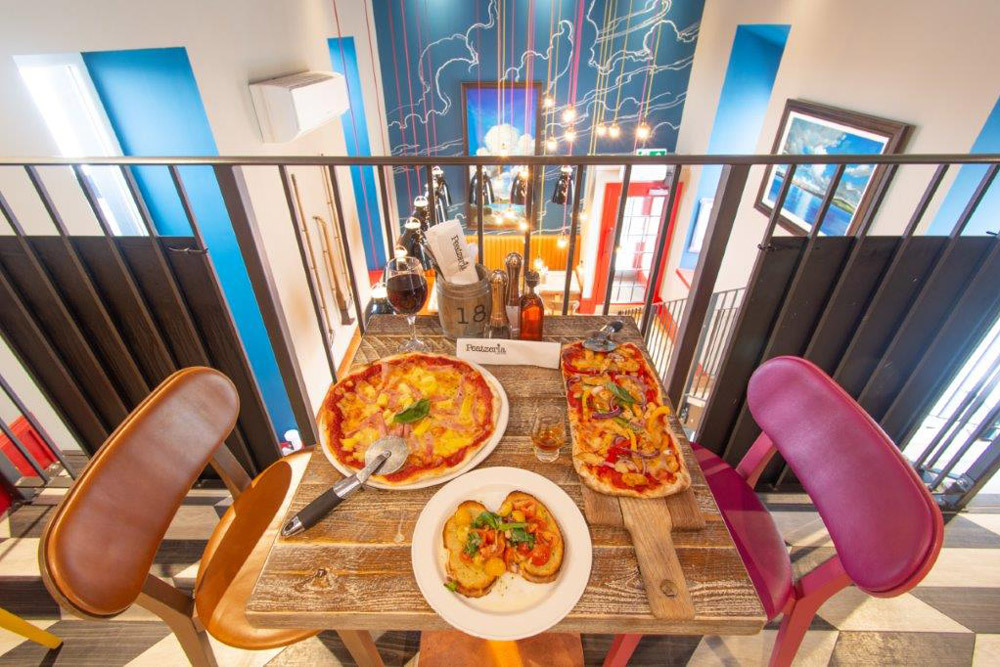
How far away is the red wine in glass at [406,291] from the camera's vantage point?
1150mm

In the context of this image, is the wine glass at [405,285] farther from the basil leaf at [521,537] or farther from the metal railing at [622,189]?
the basil leaf at [521,537]

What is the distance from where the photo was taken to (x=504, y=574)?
759mm

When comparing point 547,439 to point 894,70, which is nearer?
point 547,439

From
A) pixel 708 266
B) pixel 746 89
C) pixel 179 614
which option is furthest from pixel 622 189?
pixel 746 89

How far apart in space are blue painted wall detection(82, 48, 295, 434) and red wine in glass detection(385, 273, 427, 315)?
96.4 inches

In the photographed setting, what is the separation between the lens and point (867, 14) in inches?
128

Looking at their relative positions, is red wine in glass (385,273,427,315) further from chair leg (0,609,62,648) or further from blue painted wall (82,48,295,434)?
blue painted wall (82,48,295,434)

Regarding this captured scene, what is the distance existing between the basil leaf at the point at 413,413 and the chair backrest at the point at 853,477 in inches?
31.4

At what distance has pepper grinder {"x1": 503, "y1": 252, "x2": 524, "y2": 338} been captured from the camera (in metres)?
1.18

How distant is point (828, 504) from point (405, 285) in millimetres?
1018

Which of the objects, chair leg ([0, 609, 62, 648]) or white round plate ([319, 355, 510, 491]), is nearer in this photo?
white round plate ([319, 355, 510, 491])

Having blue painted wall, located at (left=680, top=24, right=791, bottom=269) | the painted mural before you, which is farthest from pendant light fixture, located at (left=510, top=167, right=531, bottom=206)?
blue painted wall, located at (left=680, top=24, right=791, bottom=269)

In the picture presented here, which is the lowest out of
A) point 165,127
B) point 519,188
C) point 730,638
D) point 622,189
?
point 519,188

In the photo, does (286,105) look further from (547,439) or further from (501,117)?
(501,117)
